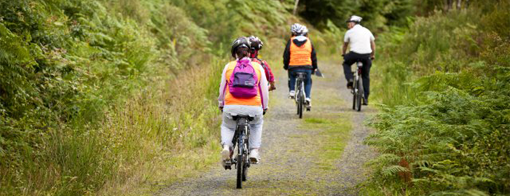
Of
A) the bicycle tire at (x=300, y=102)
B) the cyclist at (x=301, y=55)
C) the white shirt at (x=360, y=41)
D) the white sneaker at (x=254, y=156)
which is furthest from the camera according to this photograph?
the white shirt at (x=360, y=41)

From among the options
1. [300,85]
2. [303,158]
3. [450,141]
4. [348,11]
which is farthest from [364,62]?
[348,11]

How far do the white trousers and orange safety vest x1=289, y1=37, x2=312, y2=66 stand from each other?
5.15 meters

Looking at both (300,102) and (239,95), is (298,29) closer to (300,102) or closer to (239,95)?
(300,102)

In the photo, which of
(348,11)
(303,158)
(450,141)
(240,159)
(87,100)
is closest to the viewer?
(450,141)

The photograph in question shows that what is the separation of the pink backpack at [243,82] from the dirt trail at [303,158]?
1082 millimetres

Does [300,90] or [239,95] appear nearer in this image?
[239,95]

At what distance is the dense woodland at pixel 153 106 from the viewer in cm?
642

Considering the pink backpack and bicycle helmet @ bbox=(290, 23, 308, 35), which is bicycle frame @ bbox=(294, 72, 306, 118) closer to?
bicycle helmet @ bbox=(290, 23, 308, 35)

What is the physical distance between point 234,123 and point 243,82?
0.57 m

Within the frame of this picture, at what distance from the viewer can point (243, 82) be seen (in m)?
7.21

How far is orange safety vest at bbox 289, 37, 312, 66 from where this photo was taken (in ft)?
41.2

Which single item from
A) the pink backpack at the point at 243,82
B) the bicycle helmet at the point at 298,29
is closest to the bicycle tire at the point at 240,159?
the pink backpack at the point at 243,82

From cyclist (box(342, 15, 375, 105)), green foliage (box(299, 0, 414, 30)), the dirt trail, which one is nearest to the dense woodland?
the dirt trail

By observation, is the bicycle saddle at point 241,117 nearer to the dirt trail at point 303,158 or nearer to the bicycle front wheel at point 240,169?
the bicycle front wheel at point 240,169
